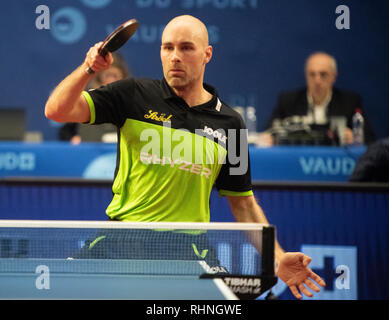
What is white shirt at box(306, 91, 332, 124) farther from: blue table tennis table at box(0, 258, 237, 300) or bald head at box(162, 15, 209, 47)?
blue table tennis table at box(0, 258, 237, 300)

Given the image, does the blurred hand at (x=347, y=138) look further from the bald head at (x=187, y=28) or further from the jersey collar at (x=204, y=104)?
the bald head at (x=187, y=28)

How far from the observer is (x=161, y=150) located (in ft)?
8.77

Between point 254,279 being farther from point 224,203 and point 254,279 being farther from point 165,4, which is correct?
point 165,4

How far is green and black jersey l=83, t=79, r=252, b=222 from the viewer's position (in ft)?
8.81

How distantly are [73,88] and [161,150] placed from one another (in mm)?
494

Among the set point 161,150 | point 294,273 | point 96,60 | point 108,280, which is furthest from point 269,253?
point 96,60

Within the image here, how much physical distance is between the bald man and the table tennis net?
0.64ft

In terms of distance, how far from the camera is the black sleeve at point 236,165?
2844 millimetres

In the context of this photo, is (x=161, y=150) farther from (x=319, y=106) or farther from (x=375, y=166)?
(x=319, y=106)

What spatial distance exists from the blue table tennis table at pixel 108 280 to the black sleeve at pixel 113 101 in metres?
0.71

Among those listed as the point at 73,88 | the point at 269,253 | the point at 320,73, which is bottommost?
the point at 269,253

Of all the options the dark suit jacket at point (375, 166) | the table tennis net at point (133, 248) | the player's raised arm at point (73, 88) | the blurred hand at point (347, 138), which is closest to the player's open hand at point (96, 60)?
the player's raised arm at point (73, 88)
